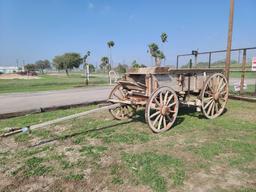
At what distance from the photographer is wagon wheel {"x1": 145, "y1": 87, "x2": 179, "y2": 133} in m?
4.54

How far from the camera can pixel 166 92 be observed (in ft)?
15.6

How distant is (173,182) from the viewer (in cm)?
275

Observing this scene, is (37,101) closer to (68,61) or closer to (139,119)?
(139,119)

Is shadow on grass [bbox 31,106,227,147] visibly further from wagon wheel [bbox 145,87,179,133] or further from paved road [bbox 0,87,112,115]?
paved road [bbox 0,87,112,115]

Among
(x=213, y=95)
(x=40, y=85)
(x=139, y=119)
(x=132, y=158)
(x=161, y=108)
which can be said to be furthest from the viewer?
(x=40, y=85)

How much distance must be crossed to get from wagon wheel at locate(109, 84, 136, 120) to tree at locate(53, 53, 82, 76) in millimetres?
55751

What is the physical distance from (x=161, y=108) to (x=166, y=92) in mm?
377

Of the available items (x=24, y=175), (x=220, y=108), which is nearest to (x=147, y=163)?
(x=24, y=175)

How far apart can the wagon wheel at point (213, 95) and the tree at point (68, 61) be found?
186 ft

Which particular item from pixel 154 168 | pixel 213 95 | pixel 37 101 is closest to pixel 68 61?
pixel 37 101

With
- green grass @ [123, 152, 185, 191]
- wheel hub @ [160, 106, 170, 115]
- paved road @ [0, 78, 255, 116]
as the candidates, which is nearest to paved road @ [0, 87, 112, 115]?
paved road @ [0, 78, 255, 116]

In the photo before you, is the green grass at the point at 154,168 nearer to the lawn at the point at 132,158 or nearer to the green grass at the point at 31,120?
the lawn at the point at 132,158

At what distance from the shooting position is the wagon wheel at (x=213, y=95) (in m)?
5.75

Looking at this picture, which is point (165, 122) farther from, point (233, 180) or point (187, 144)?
point (233, 180)
